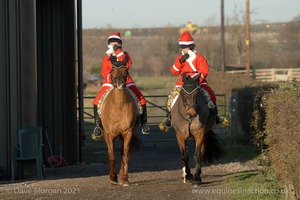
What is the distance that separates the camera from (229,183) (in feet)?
52.1

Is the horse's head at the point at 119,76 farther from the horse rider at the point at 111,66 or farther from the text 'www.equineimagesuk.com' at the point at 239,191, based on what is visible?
the text 'www.equineimagesuk.com' at the point at 239,191

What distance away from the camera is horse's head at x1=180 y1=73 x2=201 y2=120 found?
15.2 m

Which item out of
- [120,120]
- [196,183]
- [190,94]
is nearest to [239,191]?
[196,183]

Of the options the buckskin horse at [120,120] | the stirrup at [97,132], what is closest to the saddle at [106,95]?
the buckskin horse at [120,120]

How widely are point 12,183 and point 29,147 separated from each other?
1.14m

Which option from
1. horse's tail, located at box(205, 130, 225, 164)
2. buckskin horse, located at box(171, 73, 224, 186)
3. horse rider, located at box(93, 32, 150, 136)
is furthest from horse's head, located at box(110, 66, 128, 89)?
horse's tail, located at box(205, 130, 225, 164)

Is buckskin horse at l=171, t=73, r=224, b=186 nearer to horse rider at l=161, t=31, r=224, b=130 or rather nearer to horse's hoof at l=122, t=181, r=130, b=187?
horse rider at l=161, t=31, r=224, b=130

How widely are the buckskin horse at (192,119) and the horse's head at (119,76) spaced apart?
104 centimetres

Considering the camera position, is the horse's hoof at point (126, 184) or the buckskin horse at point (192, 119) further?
the horse's hoof at point (126, 184)

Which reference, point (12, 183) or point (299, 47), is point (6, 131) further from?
point (299, 47)

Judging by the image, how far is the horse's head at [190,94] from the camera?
15.2 m

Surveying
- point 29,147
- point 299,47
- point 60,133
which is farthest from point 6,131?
point 299,47

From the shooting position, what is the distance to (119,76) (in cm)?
1522

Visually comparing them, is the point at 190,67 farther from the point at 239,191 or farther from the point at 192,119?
the point at 239,191
